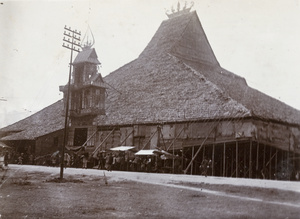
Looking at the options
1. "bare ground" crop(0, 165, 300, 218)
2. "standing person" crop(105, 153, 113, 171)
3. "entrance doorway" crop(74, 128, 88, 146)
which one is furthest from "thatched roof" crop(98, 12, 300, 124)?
"bare ground" crop(0, 165, 300, 218)

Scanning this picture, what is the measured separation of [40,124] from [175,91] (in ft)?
54.2

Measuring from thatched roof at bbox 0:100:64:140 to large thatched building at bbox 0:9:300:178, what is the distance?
0.55ft

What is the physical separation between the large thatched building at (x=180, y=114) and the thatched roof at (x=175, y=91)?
9 cm

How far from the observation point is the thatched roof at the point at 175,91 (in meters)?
25.5

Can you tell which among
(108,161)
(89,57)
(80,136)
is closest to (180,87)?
(108,161)

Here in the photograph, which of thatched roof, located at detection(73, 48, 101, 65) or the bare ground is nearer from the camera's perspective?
the bare ground

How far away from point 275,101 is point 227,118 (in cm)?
857

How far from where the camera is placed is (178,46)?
3438 centimetres

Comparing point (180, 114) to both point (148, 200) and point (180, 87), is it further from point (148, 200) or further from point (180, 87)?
point (148, 200)

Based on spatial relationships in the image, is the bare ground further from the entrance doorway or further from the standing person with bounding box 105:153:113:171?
the entrance doorway

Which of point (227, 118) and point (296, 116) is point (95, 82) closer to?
point (227, 118)

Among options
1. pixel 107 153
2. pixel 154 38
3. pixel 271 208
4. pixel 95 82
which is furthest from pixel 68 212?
pixel 154 38

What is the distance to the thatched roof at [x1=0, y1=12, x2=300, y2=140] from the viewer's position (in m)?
25.5

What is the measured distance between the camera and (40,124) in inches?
1502
